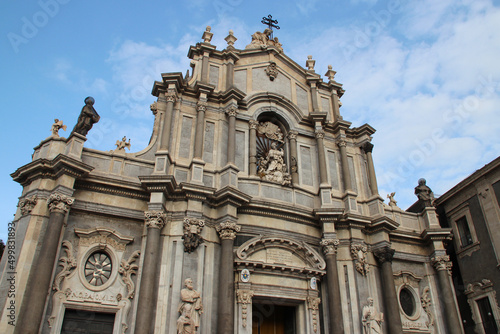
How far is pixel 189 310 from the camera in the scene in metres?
11.5

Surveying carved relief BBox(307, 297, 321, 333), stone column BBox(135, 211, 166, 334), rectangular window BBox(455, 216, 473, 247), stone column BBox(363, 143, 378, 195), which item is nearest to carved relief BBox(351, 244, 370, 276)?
carved relief BBox(307, 297, 321, 333)

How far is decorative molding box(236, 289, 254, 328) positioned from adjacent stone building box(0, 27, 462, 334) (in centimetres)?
4

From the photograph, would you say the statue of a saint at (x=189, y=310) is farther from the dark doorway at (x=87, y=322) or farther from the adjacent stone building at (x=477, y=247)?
the adjacent stone building at (x=477, y=247)

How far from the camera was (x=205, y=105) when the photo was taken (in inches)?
603

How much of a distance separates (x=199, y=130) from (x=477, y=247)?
12082mm

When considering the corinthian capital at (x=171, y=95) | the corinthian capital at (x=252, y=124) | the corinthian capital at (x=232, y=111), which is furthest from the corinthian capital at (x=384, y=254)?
the corinthian capital at (x=171, y=95)

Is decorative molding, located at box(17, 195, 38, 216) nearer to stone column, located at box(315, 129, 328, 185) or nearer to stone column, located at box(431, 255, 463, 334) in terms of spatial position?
stone column, located at box(315, 129, 328, 185)

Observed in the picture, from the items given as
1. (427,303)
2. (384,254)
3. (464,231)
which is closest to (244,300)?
(384,254)

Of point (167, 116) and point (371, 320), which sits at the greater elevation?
point (167, 116)

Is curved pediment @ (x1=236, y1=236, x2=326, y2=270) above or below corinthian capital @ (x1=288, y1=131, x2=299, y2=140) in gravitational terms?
below

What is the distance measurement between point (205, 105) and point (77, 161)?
5.05 meters

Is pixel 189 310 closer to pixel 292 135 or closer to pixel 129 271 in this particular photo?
pixel 129 271

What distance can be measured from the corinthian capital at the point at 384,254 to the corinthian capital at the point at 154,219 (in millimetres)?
7755

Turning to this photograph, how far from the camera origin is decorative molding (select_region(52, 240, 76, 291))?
1147 centimetres
